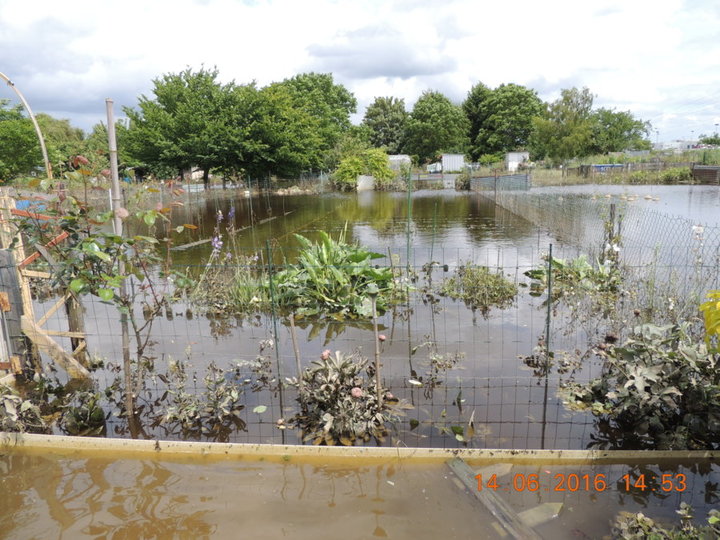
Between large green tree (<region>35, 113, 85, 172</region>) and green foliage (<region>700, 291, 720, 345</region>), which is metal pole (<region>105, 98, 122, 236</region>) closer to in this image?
green foliage (<region>700, 291, 720, 345</region>)

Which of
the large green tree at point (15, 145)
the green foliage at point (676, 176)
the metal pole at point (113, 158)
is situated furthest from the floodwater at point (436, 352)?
the green foliage at point (676, 176)

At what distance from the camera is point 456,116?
5306 centimetres

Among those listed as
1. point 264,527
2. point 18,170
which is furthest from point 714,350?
point 18,170

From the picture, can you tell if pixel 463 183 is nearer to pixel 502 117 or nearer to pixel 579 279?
pixel 502 117

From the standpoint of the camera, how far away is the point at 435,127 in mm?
52406

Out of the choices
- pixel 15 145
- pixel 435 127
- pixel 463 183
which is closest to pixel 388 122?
pixel 435 127

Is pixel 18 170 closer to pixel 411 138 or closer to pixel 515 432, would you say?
pixel 515 432

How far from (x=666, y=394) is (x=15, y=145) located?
2953 centimetres

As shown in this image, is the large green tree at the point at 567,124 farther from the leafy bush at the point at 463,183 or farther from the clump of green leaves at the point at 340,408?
the clump of green leaves at the point at 340,408

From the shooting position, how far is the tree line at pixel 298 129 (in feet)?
80.0

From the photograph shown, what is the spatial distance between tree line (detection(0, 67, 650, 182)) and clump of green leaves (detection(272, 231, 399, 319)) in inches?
115

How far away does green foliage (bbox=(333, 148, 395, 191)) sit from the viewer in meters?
33.8

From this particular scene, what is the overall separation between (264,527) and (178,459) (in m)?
0.92

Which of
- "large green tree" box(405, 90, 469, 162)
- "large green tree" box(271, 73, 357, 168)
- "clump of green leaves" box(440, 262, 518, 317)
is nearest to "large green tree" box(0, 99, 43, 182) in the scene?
"large green tree" box(271, 73, 357, 168)
